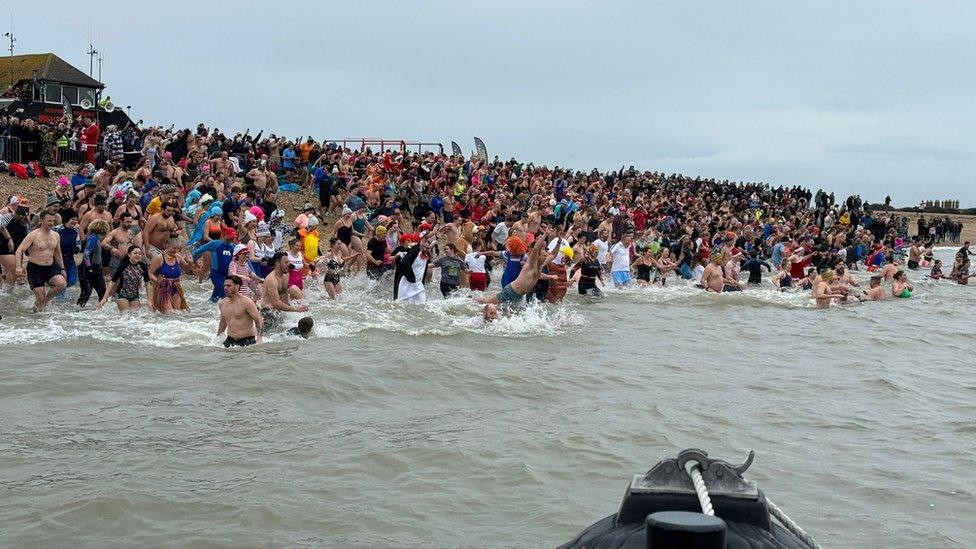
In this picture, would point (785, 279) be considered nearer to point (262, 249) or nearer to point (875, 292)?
point (875, 292)

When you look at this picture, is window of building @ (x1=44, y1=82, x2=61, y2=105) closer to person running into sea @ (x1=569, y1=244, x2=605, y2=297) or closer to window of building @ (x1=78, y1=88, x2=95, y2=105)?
window of building @ (x1=78, y1=88, x2=95, y2=105)

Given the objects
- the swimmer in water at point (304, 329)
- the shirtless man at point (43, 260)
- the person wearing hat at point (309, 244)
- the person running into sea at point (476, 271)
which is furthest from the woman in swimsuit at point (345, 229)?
the swimmer in water at point (304, 329)

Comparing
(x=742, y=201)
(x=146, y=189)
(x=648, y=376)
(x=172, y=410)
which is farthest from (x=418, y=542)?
(x=742, y=201)

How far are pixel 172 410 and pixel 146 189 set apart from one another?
10.4 meters

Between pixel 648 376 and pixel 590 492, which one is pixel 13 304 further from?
pixel 590 492

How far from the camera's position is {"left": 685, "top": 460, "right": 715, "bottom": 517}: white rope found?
6.59 feet

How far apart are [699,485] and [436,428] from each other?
599 cm

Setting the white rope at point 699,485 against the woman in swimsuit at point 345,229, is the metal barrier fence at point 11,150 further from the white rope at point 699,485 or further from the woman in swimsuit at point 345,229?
the white rope at point 699,485

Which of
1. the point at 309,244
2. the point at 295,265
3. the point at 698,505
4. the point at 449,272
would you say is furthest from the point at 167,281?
the point at 698,505

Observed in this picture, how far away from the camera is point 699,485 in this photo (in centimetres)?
212

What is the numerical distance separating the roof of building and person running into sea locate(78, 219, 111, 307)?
1845 centimetres

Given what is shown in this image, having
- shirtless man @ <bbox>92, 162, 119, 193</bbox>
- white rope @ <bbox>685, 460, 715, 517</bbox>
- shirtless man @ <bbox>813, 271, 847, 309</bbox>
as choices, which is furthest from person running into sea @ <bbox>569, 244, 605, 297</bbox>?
white rope @ <bbox>685, 460, 715, 517</bbox>

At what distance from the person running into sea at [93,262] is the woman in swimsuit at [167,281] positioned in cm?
97

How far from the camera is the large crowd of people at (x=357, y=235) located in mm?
13023
